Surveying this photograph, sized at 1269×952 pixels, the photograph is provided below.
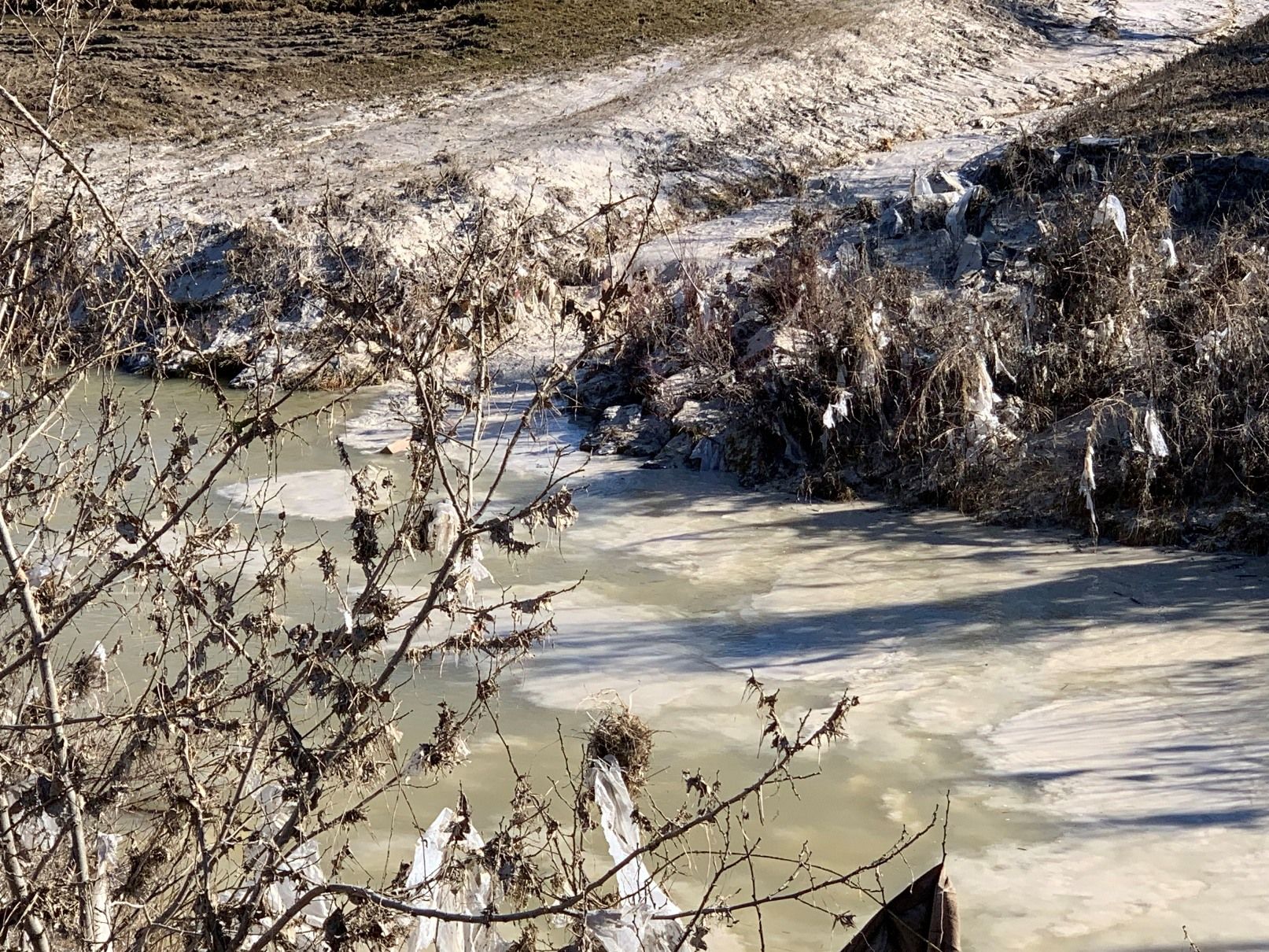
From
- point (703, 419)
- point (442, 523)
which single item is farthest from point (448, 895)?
point (703, 419)

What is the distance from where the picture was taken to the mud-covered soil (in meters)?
20.4

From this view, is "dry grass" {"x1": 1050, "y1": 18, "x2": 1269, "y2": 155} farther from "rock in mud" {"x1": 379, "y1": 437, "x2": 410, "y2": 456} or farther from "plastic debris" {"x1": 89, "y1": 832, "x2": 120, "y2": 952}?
"plastic debris" {"x1": 89, "y1": 832, "x2": 120, "y2": 952}

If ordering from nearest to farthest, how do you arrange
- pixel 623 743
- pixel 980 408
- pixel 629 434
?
pixel 623 743 → pixel 980 408 → pixel 629 434

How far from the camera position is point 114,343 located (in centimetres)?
399

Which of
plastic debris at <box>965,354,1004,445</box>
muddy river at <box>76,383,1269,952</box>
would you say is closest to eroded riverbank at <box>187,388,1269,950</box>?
muddy river at <box>76,383,1269,952</box>

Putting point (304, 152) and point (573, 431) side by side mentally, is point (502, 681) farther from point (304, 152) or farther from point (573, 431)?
point (304, 152)

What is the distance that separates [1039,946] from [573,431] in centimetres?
775

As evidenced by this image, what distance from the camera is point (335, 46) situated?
2397cm

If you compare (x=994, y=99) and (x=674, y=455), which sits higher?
(x=994, y=99)

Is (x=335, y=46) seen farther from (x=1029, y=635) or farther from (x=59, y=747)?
(x=59, y=747)

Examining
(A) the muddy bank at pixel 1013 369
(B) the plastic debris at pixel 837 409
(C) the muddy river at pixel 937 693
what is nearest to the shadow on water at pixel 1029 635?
(C) the muddy river at pixel 937 693

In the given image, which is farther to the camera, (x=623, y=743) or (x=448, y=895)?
(x=623, y=743)

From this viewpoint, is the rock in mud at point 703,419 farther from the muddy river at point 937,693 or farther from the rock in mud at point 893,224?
the rock in mud at point 893,224

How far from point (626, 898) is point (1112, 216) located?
29.1 feet
